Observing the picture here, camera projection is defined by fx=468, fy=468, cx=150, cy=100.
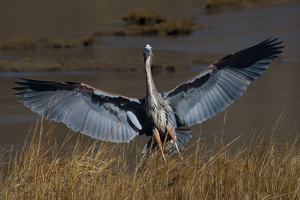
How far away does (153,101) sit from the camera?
5.36m

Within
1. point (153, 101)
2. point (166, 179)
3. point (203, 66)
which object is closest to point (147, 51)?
point (153, 101)

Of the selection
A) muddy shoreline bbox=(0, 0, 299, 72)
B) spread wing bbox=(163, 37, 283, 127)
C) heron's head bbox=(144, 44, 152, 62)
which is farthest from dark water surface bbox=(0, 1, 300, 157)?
heron's head bbox=(144, 44, 152, 62)

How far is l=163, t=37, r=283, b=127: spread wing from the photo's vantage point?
529 cm

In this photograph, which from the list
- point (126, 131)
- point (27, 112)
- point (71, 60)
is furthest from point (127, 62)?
Answer: point (126, 131)

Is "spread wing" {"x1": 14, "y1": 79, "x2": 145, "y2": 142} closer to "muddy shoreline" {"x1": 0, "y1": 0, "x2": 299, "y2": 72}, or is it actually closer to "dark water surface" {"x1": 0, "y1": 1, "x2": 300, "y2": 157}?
"dark water surface" {"x1": 0, "y1": 1, "x2": 300, "y2": 157}

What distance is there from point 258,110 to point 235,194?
4.00m

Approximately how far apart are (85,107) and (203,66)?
6.14 meters

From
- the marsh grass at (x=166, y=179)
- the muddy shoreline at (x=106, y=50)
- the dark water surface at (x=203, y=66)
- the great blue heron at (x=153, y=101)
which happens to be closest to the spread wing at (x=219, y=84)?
the great blue heron at (x=153, y=101)

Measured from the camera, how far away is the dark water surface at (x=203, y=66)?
6.99m

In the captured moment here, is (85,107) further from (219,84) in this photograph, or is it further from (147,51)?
(219,84)

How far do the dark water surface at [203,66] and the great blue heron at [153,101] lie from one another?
349mm

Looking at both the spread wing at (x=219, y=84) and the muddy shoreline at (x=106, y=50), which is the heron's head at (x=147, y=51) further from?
the muddy shoreline at (x=106, y=50)

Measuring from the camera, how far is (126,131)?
5652mm

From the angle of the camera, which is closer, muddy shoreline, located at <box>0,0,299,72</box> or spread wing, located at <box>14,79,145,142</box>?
spread wing, located at <box>14,79,145,142</box>
